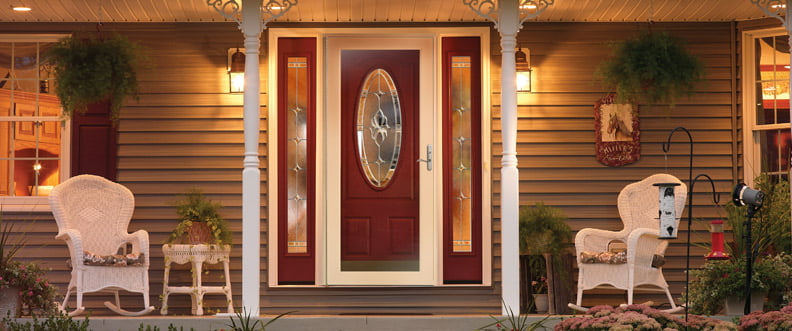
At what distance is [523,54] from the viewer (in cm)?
805

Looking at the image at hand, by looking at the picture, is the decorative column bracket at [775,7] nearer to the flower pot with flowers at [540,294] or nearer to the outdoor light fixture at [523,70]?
the outdoor light fixture at [523,70]

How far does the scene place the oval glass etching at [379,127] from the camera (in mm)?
8148

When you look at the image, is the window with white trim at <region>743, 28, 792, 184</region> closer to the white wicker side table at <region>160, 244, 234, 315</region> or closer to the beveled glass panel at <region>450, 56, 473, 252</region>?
the beveled glass panel at <region>450, 56, 473, 252</region>

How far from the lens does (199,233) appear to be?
7.70 m

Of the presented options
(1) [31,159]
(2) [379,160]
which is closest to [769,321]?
(2) [379,160]

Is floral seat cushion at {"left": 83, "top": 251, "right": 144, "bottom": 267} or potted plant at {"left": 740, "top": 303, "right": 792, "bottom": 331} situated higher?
floral seat cushion at {"left": 83, "top": 251, "right": 144, "bottom": 267}

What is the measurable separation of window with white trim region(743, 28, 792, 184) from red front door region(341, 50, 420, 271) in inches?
102

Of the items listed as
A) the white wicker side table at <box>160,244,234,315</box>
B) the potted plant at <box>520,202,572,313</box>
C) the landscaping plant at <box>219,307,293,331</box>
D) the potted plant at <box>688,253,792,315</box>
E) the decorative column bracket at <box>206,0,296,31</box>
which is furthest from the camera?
the potted plant at <box>520,202,572,313</box>

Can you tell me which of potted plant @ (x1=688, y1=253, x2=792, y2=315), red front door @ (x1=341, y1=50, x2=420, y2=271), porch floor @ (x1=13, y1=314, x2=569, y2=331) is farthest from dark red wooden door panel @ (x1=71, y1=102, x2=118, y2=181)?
potted plant @ (x1=688, y1=253, x2=792, y2=315)

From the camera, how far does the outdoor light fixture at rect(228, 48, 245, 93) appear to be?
26.5 feet

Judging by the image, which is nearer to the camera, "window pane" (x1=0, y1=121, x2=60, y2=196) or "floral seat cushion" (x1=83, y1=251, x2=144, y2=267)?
"floral seat cushion" (x1=83, y1=251, x2=144, y2=267)

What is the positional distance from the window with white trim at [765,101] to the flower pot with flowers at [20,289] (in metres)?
5.28

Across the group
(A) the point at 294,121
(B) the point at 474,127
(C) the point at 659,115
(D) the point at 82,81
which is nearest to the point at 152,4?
(D) the point at 82,81

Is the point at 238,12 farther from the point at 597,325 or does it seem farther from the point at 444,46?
the point at 597,325
